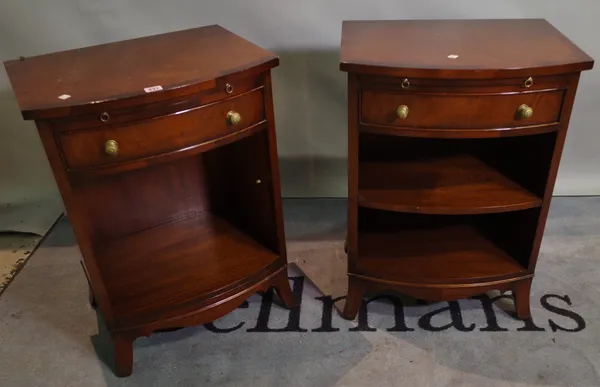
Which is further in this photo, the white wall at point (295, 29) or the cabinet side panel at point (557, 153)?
the white wall at point (295, 29)

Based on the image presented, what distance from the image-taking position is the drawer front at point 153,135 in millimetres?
1074

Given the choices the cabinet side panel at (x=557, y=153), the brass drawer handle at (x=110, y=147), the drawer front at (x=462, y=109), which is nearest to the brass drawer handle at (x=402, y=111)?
the drawer front at (x=462, y=109)

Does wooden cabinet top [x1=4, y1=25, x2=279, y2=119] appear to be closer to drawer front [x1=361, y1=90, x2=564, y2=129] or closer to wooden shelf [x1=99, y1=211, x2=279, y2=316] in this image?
Answer: drawer front [x1=361, y1=90, x2=564, y2=129]

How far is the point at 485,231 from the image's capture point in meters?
1.57

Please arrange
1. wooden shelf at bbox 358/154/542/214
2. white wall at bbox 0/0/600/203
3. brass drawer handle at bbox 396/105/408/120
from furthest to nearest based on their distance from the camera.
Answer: white wall at bbox 0/0/600/203, wooden shelf at bbox 358/154/542/214, brass drawer handle at bbox 396/105/408/120

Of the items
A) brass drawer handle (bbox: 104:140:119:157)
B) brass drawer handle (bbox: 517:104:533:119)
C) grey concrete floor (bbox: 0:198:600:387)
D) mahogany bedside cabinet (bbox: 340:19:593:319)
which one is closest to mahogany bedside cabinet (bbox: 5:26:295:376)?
brass drawer handle (bbox: 104:140:119:157)

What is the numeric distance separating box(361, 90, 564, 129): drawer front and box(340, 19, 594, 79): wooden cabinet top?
56 mm

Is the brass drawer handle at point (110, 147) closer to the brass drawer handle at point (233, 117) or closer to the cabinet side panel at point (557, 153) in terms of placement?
the brass drawer handle at point (233, 117)

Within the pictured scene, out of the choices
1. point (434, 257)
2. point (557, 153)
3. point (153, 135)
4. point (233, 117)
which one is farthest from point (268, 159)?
point (557, 153)

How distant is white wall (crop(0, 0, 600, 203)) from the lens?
5.57 ft

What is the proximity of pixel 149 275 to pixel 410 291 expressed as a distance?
2.27ft

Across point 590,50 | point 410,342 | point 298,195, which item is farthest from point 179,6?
point 590,50

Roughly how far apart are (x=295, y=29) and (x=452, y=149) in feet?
2.08

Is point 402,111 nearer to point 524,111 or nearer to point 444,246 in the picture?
point 524,111
